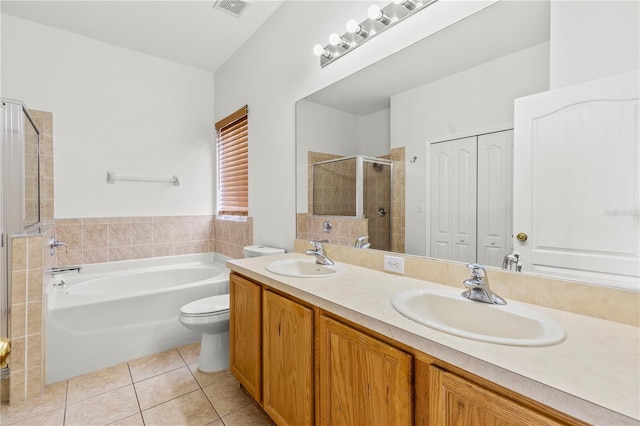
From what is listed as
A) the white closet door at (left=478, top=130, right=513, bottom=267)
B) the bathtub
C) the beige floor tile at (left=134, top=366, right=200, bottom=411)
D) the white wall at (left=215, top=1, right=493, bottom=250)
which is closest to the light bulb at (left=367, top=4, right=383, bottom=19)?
the white wall at (left=215, top=1, right=493, bottom=250)

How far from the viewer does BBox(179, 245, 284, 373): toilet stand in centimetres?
197

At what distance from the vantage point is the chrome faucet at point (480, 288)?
1052 mm

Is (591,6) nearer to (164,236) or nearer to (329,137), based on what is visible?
(329,137)

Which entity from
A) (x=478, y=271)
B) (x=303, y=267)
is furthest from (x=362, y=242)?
(x=478, y=271)

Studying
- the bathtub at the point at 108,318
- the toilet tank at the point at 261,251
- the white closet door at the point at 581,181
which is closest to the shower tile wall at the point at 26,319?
the bathtub at the point at 108,318

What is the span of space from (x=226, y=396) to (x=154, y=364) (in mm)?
728

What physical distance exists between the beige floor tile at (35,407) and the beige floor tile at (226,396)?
0.83 meters

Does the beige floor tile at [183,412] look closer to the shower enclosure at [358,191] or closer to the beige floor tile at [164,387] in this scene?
the beige floor tile at [164,387]

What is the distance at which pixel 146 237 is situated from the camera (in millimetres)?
3098

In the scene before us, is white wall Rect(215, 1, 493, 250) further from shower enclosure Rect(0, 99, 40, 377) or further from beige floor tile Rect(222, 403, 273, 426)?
shower enclosure Rect(0, 99, 40, 377)

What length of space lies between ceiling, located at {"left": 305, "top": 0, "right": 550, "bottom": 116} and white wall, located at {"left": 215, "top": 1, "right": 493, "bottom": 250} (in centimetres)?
7

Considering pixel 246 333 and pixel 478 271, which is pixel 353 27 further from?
pixel 246 333

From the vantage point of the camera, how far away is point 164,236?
3205 millimetres

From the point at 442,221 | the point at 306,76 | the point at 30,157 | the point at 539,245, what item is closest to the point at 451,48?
the point at 442,221
